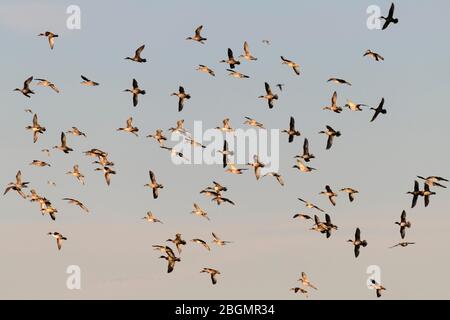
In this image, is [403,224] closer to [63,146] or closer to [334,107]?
[334,107]

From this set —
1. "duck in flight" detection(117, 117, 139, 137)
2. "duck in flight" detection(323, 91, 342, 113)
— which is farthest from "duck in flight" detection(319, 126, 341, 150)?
"duck in flight" detection(117, 117, 139, 137)

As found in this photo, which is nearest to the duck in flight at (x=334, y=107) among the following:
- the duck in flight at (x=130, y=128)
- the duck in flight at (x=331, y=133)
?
the duck in flight at (x=331, y=133)

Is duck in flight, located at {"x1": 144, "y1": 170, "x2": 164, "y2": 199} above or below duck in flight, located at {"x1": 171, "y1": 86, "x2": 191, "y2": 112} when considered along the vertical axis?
below

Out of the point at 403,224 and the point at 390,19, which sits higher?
the point at 390,19

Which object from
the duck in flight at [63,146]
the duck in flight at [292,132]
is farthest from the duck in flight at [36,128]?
the duck in flight at [292,132]

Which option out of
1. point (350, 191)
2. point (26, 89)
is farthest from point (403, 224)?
point (26, 89)

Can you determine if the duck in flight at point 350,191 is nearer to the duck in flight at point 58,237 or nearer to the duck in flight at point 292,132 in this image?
the duck in flight at point 292,132

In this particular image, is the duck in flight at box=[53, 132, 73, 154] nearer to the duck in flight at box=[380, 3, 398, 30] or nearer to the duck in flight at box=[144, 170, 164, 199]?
the duck in flight at box=[144, 170, 164, 199]

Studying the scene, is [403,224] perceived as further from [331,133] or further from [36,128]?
[36,128]

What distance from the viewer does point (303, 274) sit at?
138375 mm

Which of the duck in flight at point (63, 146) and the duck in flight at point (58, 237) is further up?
the duck in flight at point (63, 146)
